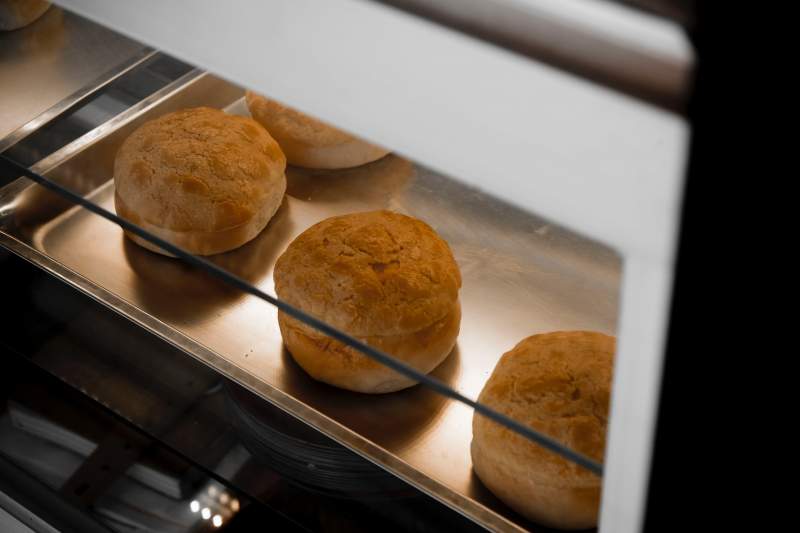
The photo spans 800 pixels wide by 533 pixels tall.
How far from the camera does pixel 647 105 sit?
1.53ft

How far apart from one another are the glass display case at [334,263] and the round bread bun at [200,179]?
2 cm

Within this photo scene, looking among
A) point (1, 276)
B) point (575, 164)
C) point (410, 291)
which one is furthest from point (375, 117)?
point (1, 276)

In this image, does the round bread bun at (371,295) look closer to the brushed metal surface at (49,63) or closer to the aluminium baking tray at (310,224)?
the aluminium baking tray at (310,224)

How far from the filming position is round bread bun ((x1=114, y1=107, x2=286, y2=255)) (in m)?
1.18

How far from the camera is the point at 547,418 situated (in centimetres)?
92

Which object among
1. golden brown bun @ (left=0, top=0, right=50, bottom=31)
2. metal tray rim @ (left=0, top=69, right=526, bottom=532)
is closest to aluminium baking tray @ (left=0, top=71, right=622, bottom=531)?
metal tray rim @ (left=0, top=69, right=526, bottom=532)

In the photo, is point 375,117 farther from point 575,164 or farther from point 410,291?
point 410,291

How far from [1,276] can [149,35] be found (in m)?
0.87

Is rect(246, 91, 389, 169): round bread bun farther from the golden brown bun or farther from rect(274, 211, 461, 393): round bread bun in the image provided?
the golden brown bun

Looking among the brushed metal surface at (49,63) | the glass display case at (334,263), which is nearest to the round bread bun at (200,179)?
the glass display case at (334,263)

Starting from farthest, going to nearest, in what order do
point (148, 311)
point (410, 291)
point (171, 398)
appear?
point (171, 398) < point (148, 311) < point (410, 291)

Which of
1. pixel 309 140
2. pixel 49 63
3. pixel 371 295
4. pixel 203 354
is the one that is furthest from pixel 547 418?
pixel 49 63

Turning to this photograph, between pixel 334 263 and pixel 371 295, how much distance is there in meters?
0.06

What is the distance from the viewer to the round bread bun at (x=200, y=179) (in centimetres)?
118
